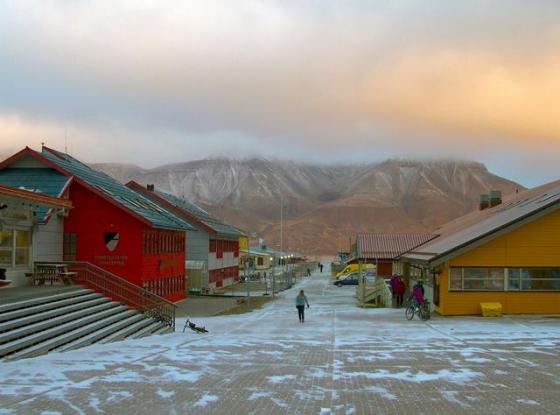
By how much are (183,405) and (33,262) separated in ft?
57.3

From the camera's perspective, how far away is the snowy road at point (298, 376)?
9.80 meters

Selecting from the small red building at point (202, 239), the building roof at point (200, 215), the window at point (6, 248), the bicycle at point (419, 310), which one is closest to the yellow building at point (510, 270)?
the bicycle at point (419, 310)

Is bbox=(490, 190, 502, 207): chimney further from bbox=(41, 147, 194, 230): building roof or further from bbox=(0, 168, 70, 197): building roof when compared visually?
bbox=(0, 168, 70, 197): building roof

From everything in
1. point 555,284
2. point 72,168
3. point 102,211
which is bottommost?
point 555,284

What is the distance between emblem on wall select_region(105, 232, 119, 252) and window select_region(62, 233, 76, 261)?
1.61m

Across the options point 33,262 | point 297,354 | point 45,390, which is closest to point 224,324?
point 33,262

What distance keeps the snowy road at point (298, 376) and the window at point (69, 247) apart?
13732 millimetres

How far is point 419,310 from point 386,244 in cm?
2387

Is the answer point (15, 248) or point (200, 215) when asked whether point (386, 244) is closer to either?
point (200, 215)

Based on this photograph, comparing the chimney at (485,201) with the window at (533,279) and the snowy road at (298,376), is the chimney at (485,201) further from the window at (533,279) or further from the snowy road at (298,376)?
the snowy road at (298,376)

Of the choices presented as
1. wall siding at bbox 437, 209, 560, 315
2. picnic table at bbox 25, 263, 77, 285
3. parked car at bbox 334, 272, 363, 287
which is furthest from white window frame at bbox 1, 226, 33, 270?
parked car at bbox 334, 272, 363, 287

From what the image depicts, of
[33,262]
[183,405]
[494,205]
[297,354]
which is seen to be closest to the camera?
[183,405]

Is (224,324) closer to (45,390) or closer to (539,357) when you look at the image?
(539,357)

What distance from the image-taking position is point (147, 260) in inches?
1359
